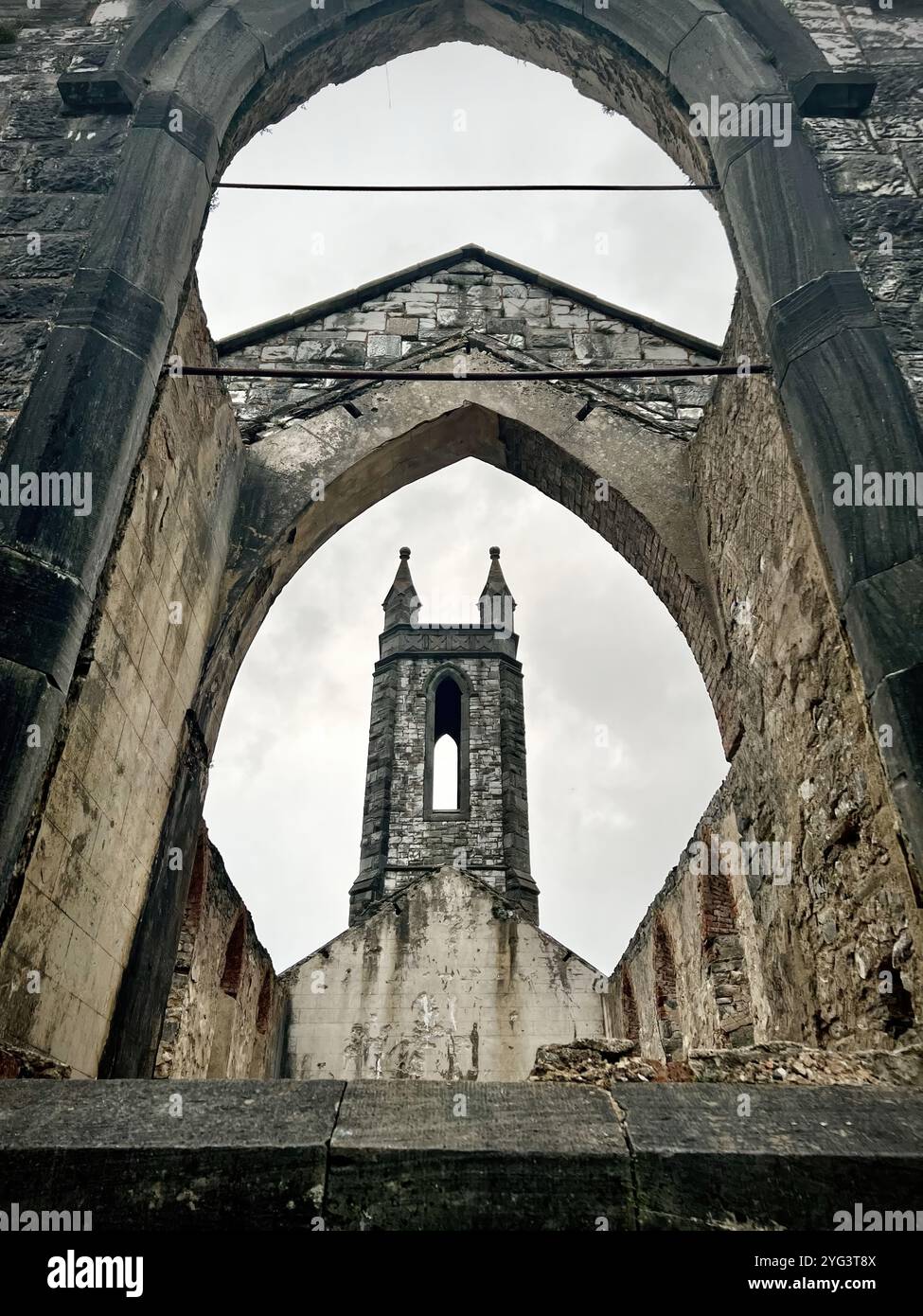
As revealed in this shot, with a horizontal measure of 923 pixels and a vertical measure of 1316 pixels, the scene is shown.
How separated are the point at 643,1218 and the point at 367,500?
192 inches

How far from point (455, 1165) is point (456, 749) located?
20.3m

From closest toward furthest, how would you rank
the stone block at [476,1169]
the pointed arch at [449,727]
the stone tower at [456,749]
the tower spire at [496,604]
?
the stone block at [476,1169]
the stone tower at [456,749]
the pointed arch at [449,727]
the tower spire at [496,604]

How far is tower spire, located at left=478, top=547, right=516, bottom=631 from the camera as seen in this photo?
24328mm

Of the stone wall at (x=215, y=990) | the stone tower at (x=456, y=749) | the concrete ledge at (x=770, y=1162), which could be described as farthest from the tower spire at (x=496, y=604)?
the concrete ledge at (x=770, y=1162)

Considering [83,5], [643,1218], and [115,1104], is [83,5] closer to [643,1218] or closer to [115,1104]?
[115,1104]

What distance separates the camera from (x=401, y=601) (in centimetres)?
Answer: 2488

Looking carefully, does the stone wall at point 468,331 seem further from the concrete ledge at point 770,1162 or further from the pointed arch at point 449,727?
the pointed arch at point 449,727

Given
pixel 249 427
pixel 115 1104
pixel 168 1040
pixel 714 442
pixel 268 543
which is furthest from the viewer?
pixel 168 1040

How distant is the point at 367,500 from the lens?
6.09 metres

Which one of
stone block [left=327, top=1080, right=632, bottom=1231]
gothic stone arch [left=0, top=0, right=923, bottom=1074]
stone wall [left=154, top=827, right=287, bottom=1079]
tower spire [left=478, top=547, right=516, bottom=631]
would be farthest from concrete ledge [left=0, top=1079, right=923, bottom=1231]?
tower spire [left=478, top=547, right=516, bottom=631]

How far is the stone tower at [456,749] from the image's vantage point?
19.2m

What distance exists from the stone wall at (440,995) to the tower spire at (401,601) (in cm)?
1222

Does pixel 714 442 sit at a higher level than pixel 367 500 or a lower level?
lower
